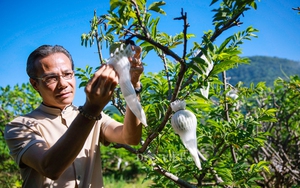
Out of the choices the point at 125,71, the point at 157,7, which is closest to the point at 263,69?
the point at 157,7

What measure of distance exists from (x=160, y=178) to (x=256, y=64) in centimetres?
8347

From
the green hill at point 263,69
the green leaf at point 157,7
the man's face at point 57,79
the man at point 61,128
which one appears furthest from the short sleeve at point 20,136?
the green hill at point 263,69

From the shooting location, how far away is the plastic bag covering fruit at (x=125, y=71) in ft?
2.64

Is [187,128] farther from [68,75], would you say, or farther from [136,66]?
[68,75]

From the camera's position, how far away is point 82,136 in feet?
2.55

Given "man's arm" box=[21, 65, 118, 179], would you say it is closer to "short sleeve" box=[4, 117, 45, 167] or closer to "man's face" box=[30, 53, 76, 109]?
"short sleeve" box=[4, 117, 45, 167]

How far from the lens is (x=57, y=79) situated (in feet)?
3.54

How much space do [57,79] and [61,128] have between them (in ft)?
0.69

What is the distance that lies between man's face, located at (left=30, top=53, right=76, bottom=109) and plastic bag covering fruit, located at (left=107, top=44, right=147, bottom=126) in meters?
0.33

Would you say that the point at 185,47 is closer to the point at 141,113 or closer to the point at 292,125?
the point at 141,113

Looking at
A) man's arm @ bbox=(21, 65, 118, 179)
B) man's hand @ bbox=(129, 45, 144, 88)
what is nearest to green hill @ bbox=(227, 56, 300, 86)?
man's hand @ bbox=(129, 45, 144, 88)

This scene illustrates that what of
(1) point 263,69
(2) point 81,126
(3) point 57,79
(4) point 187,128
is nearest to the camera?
(2) point 81,126

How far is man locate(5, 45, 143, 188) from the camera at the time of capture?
2.53 ft

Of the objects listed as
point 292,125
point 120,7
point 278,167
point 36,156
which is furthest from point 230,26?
point 292,125
